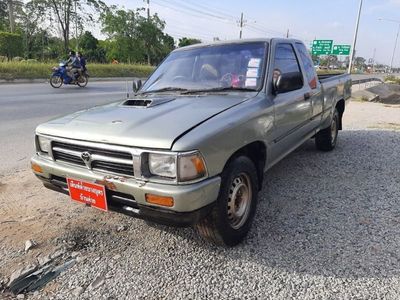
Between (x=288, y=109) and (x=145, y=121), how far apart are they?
5.66 ft

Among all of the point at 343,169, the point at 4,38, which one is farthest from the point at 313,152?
the point at 4,38

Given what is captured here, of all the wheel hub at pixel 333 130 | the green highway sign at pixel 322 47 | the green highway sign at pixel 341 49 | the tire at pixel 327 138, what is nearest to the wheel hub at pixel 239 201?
the tire at pixel 327 138

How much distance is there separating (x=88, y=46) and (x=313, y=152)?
39.5 metres

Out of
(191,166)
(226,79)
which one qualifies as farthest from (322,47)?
(191,166)

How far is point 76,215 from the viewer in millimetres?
3369

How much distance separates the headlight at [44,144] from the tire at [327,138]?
4.13 m

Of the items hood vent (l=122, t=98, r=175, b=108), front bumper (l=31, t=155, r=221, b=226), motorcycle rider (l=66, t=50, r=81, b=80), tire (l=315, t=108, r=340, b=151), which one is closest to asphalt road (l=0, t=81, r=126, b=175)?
hood vent (l=122, t=98, r=175, b=108)

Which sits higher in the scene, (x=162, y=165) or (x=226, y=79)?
(x=226, y=79)

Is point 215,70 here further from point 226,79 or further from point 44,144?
point 44,144

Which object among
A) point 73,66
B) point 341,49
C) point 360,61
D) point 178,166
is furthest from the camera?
point 360,61

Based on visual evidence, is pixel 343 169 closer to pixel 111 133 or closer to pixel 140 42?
pixel 111 133

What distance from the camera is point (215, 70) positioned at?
3496mm

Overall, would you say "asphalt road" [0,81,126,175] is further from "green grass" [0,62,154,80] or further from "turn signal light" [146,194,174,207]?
"green grass" [0,62,154,80]

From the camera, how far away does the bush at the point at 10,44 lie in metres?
25.1
